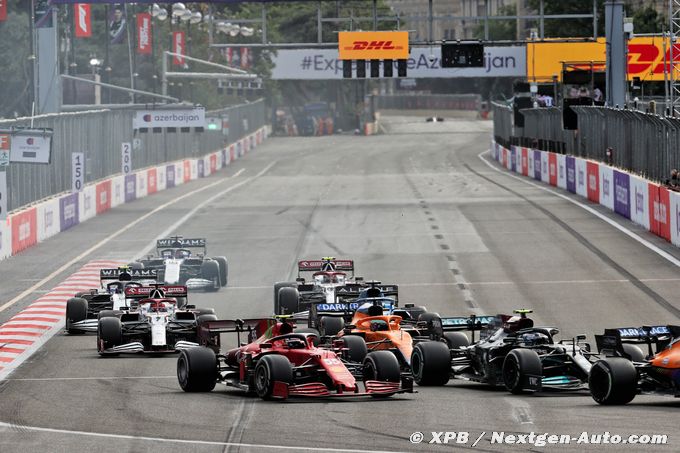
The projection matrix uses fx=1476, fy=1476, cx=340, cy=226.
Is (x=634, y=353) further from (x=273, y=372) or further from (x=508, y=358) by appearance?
(x=273, y=372)

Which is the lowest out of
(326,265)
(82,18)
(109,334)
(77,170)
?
(109,334)

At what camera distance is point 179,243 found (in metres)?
31.7

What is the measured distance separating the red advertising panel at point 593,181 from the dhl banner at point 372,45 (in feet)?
64.9

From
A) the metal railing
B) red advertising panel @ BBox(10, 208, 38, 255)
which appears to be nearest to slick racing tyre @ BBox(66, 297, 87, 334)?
red advertising panel @ BBox(10, 208, 38, 255)

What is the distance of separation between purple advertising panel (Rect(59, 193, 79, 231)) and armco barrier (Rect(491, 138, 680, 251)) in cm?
1674

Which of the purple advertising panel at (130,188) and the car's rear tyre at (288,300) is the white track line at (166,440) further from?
the purple advertising panel at (130,188)

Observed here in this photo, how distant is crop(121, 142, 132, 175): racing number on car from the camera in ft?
188

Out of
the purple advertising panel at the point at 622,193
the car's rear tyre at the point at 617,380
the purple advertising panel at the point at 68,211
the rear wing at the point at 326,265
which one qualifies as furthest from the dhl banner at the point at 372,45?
the car's rear tyre at the point at 617,380

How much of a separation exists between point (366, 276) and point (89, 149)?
2111 cm

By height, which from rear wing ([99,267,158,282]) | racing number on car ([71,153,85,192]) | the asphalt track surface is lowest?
the asphalt track surface

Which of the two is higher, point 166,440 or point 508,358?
point 508,358

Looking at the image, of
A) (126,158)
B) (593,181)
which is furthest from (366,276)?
(126,158)

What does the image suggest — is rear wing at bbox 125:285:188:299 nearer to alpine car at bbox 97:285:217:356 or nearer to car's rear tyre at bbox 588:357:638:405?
alpine car at bbox 97:285:217:356

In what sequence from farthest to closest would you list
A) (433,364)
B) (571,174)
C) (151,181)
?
1. (151,181)
2. (571,174)
3. (433,364)
